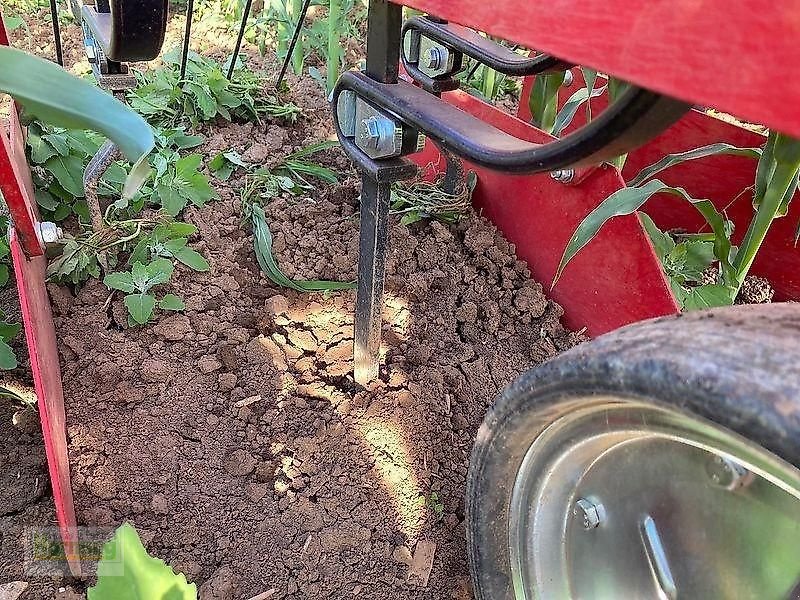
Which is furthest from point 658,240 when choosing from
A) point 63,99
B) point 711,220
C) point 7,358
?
point 7,358

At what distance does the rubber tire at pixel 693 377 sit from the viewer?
42 cm

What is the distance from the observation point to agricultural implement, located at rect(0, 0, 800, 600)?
363 millimetres

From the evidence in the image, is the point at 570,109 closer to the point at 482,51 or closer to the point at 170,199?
the point at 482,51

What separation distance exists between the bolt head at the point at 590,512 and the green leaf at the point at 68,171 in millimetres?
1029

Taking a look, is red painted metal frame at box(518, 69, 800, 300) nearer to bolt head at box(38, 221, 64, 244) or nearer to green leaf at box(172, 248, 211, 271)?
green leaf at box(172, 248, 211, 271)

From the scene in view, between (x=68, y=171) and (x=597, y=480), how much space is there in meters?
1.06

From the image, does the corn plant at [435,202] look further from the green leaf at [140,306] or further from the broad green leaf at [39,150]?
the broad green leaf at [39,150]

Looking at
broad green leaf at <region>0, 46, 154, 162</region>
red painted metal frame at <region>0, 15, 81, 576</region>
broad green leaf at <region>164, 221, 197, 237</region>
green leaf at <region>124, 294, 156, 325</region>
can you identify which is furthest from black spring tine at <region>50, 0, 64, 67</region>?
broad green leaf at <region>0, 46, 154, 162</region>

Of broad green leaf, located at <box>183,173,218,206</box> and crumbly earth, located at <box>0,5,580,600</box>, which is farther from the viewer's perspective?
broad green leaf, located at <box>183,173,218,206</box>

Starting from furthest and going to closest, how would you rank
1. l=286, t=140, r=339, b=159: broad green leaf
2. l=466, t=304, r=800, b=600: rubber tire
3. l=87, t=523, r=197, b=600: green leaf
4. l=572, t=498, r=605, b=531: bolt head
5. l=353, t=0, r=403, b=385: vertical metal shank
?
l=286, t=140, r=339, b=159: broad green leaf, l=353, t=0, r=403, b=385: vertical metal shank, l=572, t=498, r=605, b=531: bolt head, l=87, t=523, r=197, b=600: green leaf, l=466, t=304, r=800, b=600: rubber tire

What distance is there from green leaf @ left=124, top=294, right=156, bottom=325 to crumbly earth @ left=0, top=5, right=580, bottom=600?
0.05m

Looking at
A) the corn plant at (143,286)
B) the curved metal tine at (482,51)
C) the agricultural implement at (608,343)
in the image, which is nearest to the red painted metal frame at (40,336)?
the agricultural implement at (608,343)

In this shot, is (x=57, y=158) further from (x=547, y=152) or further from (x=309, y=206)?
(x=547, y=152)

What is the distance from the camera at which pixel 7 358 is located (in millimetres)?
998
